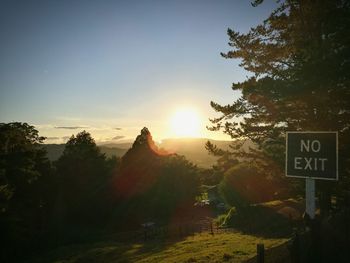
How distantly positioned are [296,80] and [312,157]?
9046mm

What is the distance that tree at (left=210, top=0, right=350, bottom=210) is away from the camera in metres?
18.1

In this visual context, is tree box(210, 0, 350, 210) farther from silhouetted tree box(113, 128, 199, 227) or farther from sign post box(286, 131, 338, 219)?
silhouetted tree box(113, 128, 199, 227)

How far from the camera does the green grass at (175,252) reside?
74.6 ft

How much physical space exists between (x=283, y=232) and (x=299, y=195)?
29.9 ft

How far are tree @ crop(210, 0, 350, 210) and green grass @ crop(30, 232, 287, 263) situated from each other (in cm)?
615

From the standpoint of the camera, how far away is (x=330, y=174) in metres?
9.99

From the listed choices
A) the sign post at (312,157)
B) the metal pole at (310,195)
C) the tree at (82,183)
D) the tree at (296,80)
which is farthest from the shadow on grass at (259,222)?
the tree at (82,183)

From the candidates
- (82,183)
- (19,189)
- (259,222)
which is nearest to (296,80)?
(259,222)

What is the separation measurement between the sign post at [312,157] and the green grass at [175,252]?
9201 millimetres

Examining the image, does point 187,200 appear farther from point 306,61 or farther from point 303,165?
point 303,165

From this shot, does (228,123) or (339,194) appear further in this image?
(228,123)

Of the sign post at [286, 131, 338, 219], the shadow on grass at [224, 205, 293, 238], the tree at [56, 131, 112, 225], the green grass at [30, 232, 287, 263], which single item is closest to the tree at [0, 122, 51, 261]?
the green grass at [30, 232, 287, 263]

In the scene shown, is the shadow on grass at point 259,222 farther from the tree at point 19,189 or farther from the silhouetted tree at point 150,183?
the tree at point 19,189

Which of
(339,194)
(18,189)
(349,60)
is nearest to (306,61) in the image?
(349,60)
